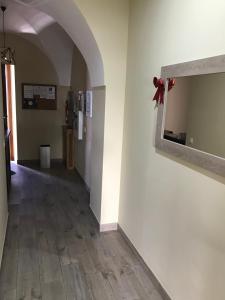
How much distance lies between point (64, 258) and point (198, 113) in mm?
1838

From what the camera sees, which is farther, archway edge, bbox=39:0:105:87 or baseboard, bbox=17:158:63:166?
baseboard, bbox=17:158:63:166

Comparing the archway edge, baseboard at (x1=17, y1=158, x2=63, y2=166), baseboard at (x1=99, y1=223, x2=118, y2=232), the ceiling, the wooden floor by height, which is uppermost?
the ceiling

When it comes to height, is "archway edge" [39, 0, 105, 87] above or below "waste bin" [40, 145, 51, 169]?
above

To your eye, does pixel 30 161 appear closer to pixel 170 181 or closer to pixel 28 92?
pixel 28 92

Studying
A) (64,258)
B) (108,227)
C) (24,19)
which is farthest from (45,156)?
(64,258)

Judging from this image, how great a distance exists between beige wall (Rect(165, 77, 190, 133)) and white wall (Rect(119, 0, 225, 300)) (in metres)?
0.17

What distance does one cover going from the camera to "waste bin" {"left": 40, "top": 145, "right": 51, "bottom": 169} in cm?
535

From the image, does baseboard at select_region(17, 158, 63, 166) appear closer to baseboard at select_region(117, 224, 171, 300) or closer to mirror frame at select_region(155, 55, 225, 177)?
baseboard at select_region(117, 224, 171, 300)

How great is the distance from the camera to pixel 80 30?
8.51 feet

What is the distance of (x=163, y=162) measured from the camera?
2.00m

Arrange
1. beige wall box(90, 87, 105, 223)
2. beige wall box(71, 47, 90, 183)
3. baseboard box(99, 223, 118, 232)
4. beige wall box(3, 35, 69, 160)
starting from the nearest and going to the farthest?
beige wall box(90, 87, 105, 223), baseboard box(99, 223, 118, 232), beige wall box(71, 47, 90, 183), beige wall box(3, 35, 69, 160)

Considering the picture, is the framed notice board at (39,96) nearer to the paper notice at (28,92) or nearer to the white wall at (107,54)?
the paper notice at (28,92)

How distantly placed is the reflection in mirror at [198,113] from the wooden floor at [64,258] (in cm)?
130

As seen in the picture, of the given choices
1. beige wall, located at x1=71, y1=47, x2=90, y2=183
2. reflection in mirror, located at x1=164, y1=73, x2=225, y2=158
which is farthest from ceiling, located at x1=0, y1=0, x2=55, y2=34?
reflection in mirror, located at x1=164, y1=73, x2=225, y2=158
